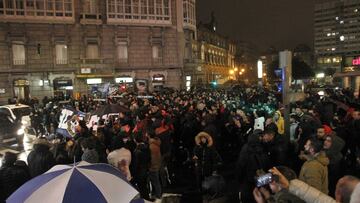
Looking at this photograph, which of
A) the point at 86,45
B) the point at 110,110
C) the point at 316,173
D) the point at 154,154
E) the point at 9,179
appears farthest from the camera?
the point at 86,45

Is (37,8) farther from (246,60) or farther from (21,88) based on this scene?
(246,60)

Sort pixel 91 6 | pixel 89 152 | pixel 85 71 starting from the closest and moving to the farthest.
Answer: pixel 89 152, pixel 85 71, pixel 91 6

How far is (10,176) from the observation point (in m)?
6.23

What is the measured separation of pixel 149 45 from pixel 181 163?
34.3 meters

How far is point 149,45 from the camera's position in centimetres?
4531

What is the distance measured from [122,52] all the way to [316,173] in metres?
40.2

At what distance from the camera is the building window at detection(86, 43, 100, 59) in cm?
4219

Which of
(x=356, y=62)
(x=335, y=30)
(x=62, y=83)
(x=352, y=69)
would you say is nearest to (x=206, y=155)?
(x=356, y=62)

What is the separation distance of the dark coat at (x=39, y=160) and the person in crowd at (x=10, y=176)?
54 centimetres

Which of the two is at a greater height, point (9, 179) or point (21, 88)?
point (21, 88)

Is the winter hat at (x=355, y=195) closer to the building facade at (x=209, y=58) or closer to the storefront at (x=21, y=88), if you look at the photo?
the storefront at (x=21, y=88)

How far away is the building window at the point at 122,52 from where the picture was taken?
4381cm

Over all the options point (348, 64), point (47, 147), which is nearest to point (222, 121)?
Answer: point (47, 147)

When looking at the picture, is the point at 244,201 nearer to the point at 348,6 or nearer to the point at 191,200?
the point at 191,200
